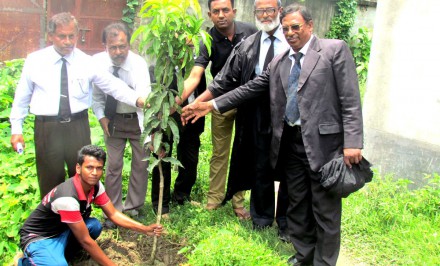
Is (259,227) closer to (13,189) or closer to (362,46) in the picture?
(13,189)

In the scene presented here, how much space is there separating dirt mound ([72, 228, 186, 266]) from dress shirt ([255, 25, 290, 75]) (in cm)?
173

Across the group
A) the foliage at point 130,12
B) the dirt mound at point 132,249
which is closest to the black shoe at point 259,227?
the dirt mound at point 132,249

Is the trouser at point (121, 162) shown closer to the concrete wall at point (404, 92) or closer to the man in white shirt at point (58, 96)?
the man in white shirt at point (58, 96)

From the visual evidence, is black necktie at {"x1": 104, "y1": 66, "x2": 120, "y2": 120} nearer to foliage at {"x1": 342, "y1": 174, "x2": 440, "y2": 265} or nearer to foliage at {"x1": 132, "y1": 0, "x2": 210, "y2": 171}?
foliage at {"x1": 132, "y1": 0, "x2": 210, "y2": 171}

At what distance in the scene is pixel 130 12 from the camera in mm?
9547

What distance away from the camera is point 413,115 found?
4949mm

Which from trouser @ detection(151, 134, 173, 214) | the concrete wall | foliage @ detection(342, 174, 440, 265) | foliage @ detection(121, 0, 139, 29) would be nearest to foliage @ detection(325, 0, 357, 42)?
foliage @ detection(121, 0, 139, 29)

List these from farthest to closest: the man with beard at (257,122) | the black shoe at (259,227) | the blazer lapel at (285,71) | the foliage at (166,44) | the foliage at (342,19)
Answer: the foliage at (342,19) → the black shoe at (259,227) → the man with beard at (257,122) → the blazer lapel at (285,71) → the foliage at (166,44)

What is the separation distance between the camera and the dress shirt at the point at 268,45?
4.01 meters

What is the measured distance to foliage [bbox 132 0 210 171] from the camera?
10.5ft

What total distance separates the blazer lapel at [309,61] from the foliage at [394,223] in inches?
70.2

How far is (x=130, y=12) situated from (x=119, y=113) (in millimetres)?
5901

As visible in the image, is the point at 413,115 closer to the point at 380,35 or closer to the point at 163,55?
the point at 380,35

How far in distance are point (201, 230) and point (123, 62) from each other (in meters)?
1.68
